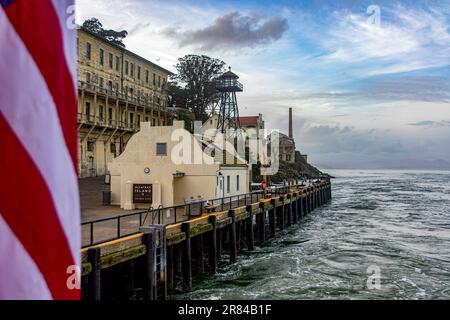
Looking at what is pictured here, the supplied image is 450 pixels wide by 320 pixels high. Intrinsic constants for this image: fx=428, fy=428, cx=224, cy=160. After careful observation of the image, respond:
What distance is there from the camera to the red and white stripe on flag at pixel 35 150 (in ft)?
7.58

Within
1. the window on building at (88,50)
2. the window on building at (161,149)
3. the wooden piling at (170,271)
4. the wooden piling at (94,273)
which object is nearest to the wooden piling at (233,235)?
the wooden piling at (170,271)

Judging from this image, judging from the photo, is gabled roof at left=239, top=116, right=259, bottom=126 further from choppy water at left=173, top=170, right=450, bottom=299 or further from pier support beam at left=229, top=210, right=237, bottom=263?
pier support beam at left=229, top=210, right=237, bottom=263

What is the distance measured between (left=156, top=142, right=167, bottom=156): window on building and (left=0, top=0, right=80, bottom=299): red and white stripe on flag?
24.0m

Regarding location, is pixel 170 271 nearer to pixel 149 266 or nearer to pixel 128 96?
pixel 149 266

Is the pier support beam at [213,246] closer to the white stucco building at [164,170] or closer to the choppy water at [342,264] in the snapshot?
the choppy water at [342,264]

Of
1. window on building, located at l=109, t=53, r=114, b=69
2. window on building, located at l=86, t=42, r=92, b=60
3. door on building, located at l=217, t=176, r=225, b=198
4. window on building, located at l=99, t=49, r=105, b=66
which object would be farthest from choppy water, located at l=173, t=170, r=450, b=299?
window on building, located at l=109, t=53, r=114, b=69

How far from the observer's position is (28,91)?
2363 mm

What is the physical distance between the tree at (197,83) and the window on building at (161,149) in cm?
5087

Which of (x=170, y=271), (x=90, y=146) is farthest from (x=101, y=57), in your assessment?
(x=170, y=271)

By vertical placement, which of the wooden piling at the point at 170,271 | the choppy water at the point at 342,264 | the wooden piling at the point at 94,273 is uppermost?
the wooden piling at the point at 94,273

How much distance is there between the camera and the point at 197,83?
3081 inches

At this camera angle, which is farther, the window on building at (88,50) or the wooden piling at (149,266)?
the window on building at (88,50)

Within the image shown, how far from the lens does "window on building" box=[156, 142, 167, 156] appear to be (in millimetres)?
26469
